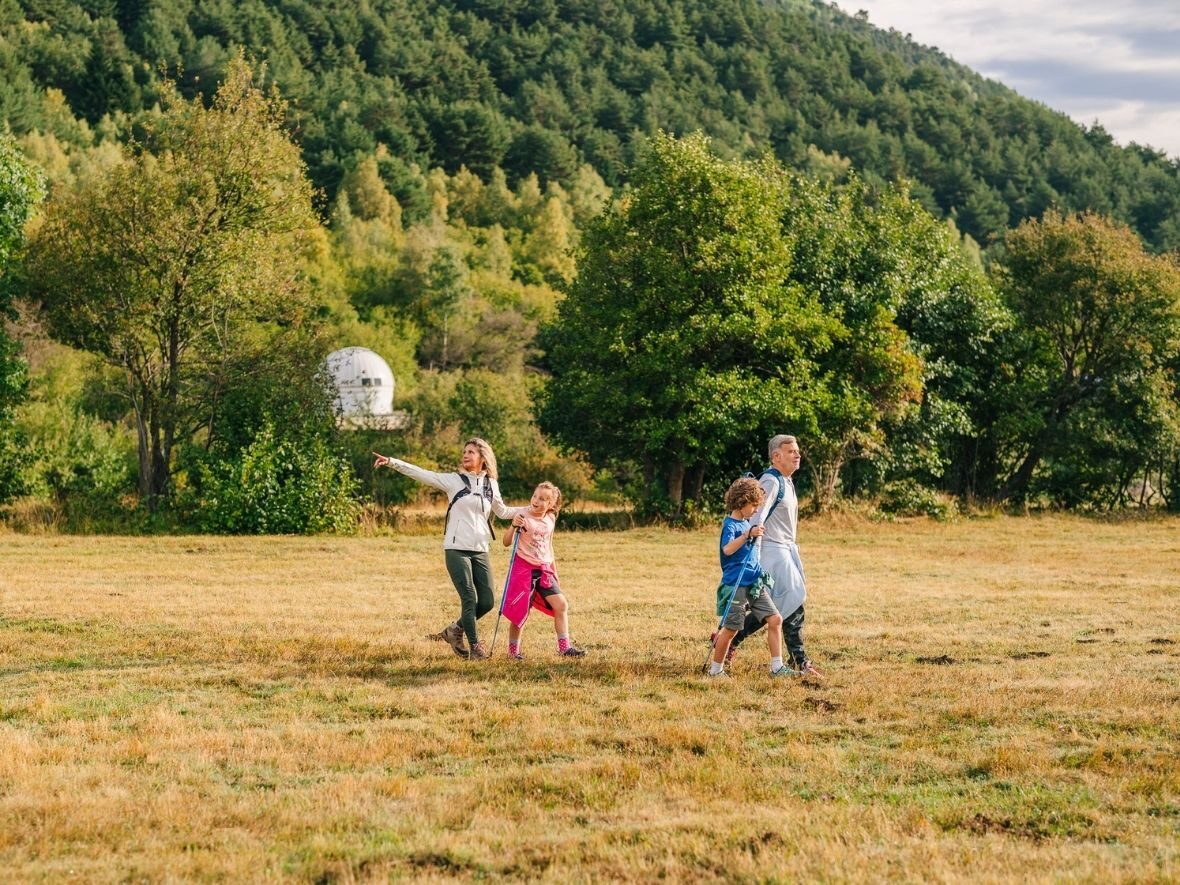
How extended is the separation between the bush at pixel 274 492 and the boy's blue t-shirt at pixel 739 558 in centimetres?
1810

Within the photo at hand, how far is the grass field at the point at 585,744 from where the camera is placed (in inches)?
237

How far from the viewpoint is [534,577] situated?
38.7 feet

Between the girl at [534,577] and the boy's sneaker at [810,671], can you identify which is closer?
the boy's sneaker at [810,671]

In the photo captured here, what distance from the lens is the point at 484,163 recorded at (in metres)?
122

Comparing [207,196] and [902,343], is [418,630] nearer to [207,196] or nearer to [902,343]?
[207,196]

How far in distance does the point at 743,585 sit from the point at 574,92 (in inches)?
5493

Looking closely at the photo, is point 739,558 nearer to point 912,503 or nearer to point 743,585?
point 743,585

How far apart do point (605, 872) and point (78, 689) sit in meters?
6.10

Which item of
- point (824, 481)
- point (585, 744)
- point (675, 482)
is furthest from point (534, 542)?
point (824, 481)

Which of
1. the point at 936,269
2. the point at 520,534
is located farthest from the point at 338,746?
the point at 936,269

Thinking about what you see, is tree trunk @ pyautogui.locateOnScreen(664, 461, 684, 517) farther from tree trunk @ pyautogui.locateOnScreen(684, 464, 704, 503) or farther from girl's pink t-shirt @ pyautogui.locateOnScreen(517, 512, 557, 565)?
girl's pink t-shirt @ pyautogui.locateOnScreen(517, 512, 557, 565)

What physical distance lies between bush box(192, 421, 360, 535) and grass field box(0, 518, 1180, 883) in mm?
10693

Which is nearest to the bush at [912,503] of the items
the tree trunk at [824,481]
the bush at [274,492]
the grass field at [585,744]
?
the tree trunk at [824,481]

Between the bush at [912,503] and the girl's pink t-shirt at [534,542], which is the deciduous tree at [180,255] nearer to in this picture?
the bush at [912,503]
